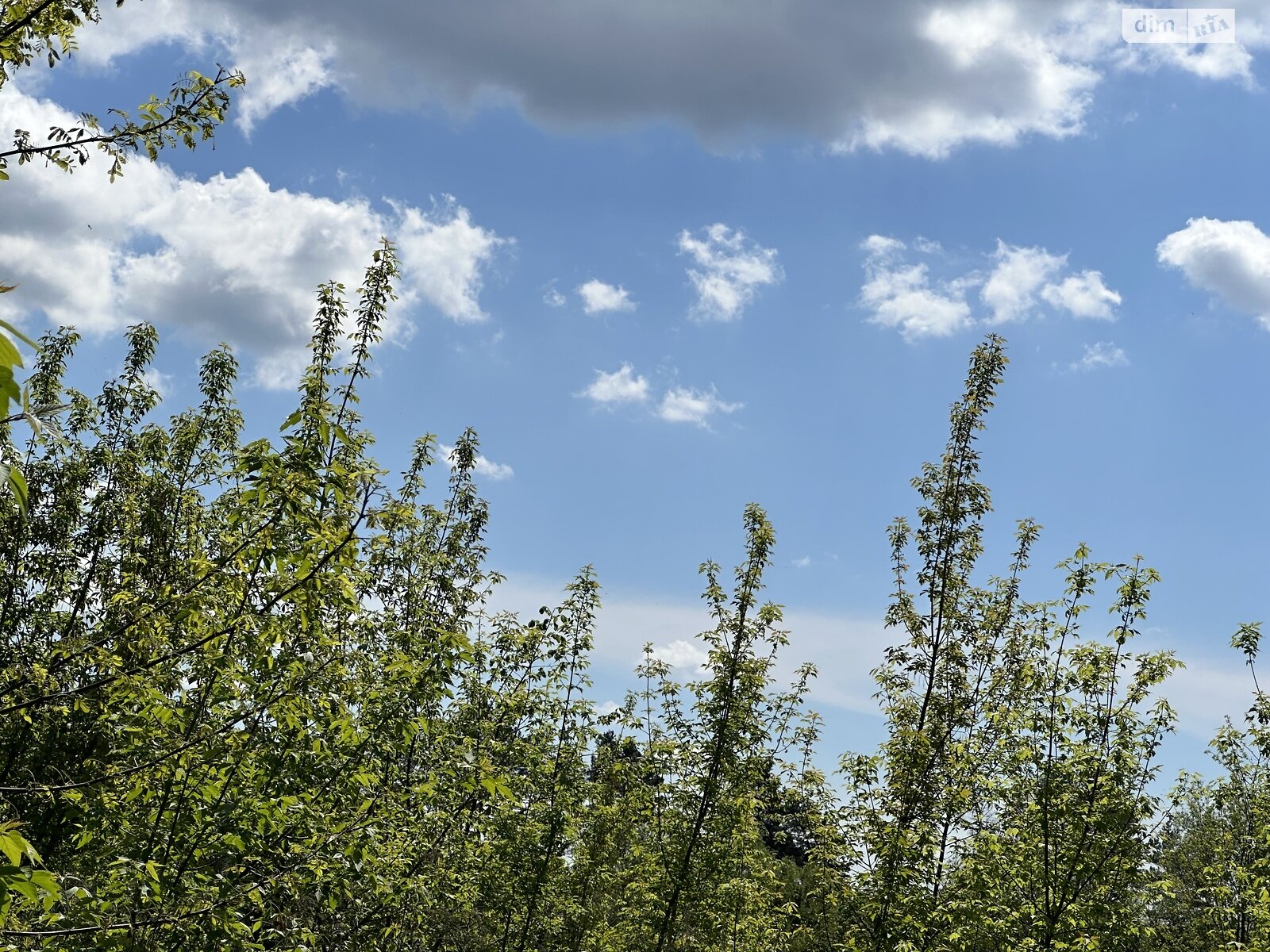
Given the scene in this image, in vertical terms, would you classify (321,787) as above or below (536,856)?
above

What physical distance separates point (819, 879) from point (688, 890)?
2001mm

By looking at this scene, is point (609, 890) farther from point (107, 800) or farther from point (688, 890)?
point (107, 800)

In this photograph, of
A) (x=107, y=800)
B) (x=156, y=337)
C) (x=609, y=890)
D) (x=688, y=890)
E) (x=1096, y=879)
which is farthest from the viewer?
(x=609, y=890)

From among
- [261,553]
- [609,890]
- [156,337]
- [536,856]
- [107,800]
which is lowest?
[609,890]

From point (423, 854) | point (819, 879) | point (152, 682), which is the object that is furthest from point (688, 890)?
point (152, 682)

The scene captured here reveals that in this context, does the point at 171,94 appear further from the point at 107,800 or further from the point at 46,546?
the point at 46,546

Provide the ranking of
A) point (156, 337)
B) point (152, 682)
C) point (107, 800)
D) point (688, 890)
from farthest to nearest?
point (156, 337) → point (688, 890) → point (152, 682) → point (107, 800)

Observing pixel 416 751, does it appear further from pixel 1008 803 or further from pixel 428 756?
pixel 1008 803

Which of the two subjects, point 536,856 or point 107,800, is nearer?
point 107,800

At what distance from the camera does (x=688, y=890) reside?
13.7m

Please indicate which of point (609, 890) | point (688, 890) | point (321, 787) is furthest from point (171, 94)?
point (609, 890)

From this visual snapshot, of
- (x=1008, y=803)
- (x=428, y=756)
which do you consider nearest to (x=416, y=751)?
(x=428, y=756)

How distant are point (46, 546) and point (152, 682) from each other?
1421 centimetres

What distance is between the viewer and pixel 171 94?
15.6 ft
